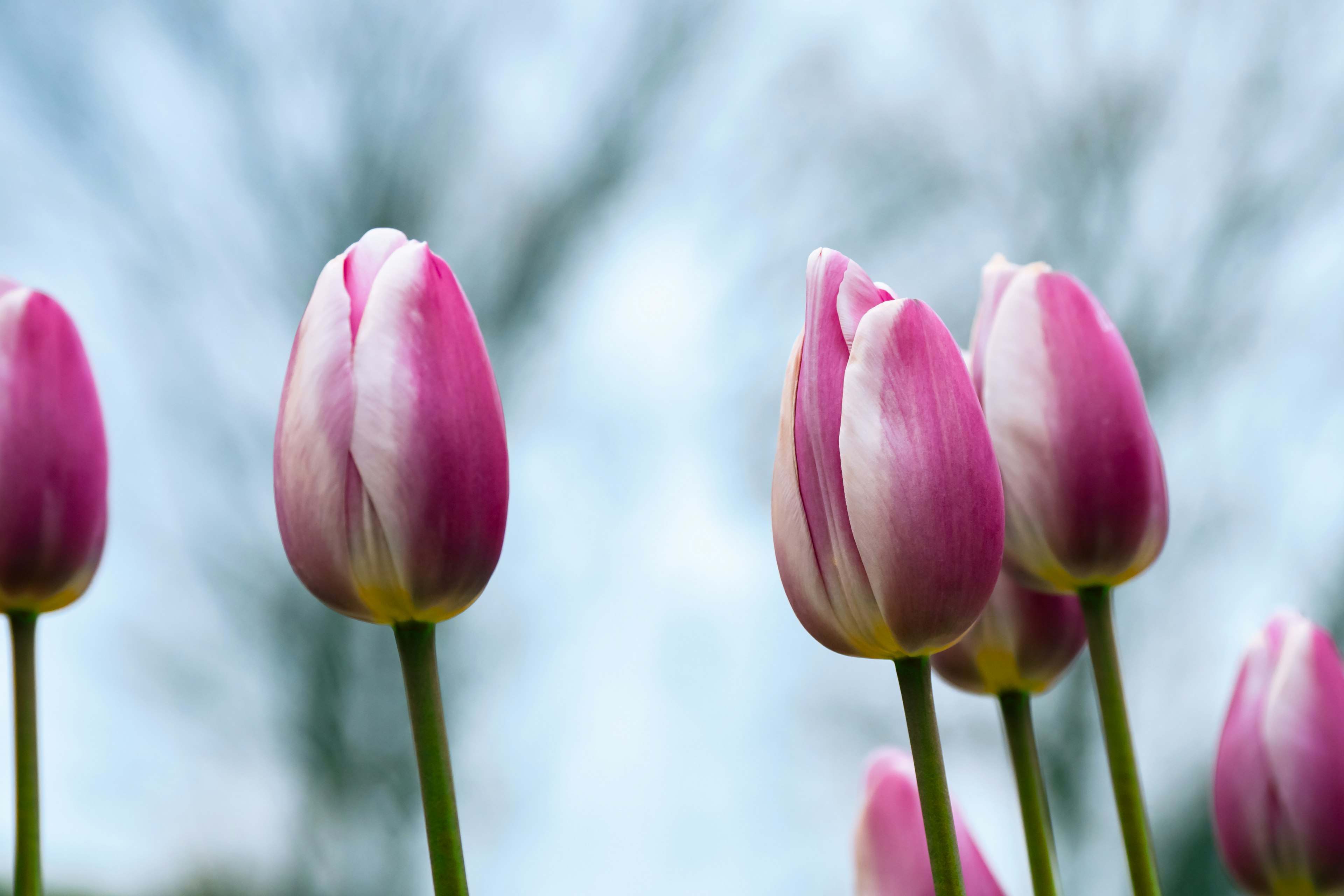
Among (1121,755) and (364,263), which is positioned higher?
(364,263)

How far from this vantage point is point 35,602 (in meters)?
0.24

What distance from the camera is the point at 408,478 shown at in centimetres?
19

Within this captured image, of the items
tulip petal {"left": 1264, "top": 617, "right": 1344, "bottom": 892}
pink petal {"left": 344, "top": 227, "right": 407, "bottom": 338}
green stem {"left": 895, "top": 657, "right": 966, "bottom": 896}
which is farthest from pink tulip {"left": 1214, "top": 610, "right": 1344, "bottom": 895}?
pink petal {"left": 344, "top": 227, "right": 407, "bottom": 338}

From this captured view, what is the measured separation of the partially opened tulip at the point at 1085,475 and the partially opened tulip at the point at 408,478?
4.5 inches

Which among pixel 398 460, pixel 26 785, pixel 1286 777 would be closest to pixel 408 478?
pixel 398 460

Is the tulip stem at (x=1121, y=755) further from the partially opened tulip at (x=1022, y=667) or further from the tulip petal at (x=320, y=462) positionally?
the tulip petal at (x=320, y=462)

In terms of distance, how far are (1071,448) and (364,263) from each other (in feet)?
0.50

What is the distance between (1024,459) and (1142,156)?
1.68 metres

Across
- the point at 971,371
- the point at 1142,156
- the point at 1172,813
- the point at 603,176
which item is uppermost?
the point at 603,176

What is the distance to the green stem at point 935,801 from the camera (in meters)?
0.18

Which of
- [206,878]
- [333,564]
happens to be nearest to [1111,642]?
[333,564]

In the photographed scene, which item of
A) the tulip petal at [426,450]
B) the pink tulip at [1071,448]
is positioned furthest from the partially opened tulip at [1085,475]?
the tulip petal at [426,450]

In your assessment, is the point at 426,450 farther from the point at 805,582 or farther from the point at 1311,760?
the point at 1311,760

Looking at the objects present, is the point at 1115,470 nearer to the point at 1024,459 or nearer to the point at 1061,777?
the point at 1024,459
